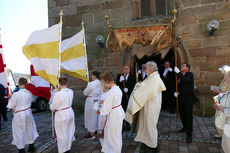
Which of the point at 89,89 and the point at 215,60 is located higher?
the point at 215,60

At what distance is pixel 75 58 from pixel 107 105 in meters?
2.27

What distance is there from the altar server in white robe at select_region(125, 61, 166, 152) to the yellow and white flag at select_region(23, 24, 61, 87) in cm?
172

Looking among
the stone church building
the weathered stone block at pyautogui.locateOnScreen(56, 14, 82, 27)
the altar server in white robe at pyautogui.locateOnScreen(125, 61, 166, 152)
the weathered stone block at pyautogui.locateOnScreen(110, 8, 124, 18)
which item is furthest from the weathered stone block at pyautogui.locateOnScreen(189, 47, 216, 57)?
the weathered stone block at pyautogui.locateOnScreen(56, 14, 82, 27)

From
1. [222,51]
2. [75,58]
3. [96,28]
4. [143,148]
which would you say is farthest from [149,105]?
[96,28]

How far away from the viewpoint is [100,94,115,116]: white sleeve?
2.96 meters

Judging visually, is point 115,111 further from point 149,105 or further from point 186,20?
point 186,20

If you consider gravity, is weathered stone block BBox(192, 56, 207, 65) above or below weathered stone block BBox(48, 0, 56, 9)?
below

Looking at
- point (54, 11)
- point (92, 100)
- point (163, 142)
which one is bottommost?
point (163, 142)

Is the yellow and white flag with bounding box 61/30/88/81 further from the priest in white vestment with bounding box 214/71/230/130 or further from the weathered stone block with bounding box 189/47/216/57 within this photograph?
the weathered stone block with bounding box 189/47/216/57

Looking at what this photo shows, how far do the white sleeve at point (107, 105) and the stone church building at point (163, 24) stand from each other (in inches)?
141

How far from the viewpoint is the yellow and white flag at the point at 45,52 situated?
3.88m

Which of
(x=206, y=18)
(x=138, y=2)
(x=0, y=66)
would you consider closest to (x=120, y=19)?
(x=138, y=2)

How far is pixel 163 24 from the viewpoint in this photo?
5.42 m

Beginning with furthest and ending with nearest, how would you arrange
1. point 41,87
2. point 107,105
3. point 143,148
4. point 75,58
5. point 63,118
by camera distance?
point 75,58 → point 41,87 → point 143,148 → point 63,118 → point 107,105
